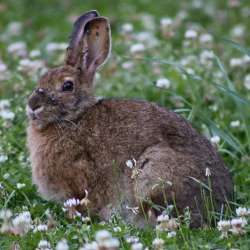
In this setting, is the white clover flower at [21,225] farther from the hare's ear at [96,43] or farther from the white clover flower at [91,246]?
the hare's ear at [96,43]

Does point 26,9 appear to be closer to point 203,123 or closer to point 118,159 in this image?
point 203,123

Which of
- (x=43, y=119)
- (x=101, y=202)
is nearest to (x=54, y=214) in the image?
(x=101, y=202)

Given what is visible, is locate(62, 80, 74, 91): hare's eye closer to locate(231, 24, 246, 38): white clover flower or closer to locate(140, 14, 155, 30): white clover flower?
locate(231, 24, 246, 38): white clover flower

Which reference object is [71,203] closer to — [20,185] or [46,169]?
[46,169]

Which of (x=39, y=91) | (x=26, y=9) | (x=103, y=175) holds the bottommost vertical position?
(x=26, y=9)

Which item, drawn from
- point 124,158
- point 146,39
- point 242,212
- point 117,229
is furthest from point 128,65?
point 117,229

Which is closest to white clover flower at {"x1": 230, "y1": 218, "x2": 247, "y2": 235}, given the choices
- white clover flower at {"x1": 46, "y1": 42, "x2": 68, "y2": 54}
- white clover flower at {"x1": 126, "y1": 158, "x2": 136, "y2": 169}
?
white clover flower at {"x1": 126, "y1": 158, "x2": 136, "y2": 169}
